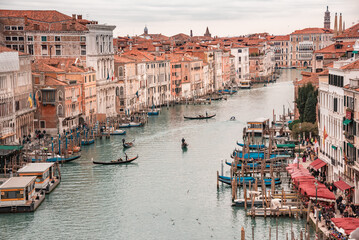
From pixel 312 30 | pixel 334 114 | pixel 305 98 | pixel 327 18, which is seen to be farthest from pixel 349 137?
pixel 327 18

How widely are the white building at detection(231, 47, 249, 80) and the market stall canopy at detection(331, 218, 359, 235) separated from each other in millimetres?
63237

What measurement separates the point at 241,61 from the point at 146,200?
6052cm

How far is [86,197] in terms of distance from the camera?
21062 millimetres

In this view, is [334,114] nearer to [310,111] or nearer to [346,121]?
[346,121]

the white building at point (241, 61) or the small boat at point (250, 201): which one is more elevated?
the white building at point (241, 61)

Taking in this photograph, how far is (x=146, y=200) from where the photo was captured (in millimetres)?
20516

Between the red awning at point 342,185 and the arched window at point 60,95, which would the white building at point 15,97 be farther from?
the red awning at point 342,185

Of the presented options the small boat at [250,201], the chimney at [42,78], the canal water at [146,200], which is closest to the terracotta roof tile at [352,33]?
the canal water at [146,200]

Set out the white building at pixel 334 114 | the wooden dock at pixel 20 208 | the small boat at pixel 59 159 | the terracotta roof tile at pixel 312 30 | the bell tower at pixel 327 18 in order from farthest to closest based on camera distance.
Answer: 1. the bell tower at pixel 327 18
2. the terracotta roof tile at pixel 312 30
3. the small boat at pixel 59 159
4. the wooden dock at pixel 20 208
5. the white building at pixel 334 114

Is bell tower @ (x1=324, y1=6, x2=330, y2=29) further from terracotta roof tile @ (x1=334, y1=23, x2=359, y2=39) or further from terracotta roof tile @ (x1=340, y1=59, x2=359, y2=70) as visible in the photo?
terracotta roof tile @ (x1=340, y1=59, x2=359, y2=70)

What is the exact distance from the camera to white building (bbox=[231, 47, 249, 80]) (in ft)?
257

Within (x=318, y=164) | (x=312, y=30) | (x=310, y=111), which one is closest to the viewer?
(x=318, y=164)

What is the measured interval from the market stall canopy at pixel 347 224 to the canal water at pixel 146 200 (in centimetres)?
205

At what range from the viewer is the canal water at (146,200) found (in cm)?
1738
